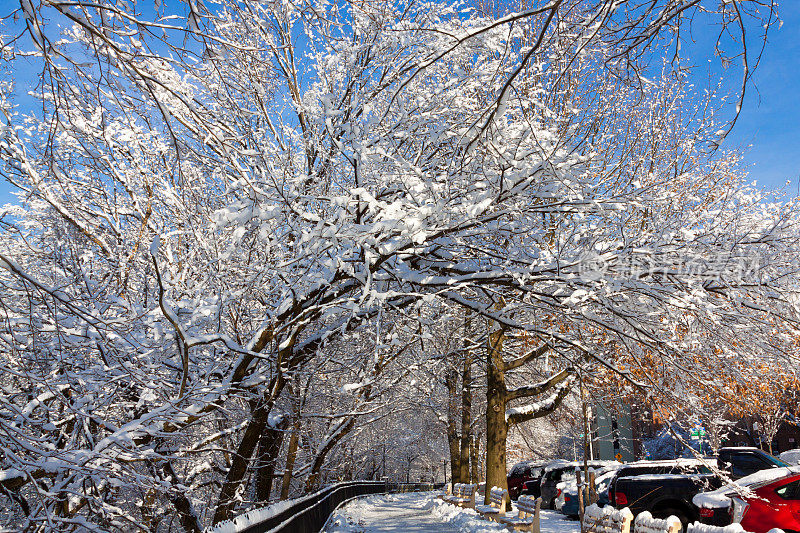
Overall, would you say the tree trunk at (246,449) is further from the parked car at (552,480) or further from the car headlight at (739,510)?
the parked car at (552,480)

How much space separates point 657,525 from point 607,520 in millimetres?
1204

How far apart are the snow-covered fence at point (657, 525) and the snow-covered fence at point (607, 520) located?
1.17 feet

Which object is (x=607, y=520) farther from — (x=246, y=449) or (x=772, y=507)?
(x=246, y=449)

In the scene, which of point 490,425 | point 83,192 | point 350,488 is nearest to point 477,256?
point 83,192

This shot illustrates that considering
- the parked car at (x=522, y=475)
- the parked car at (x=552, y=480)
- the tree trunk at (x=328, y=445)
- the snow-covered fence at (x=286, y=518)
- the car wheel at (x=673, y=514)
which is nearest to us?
the snow-covered fence at (x=286, y=518)

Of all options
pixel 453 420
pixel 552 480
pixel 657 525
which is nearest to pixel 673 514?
pixel 657 525

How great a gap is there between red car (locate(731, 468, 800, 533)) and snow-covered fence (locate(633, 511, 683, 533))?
1.74m

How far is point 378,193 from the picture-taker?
6.95 meters

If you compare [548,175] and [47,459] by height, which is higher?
[548,175]

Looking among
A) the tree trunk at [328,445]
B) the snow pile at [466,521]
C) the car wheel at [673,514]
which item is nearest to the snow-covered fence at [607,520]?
the snow pile at [466,521]

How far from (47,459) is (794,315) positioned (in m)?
7.26

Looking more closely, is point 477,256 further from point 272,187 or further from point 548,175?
point 272,187

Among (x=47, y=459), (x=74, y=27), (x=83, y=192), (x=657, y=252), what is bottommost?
(x=47, y=459)

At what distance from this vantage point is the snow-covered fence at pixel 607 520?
679 cm
